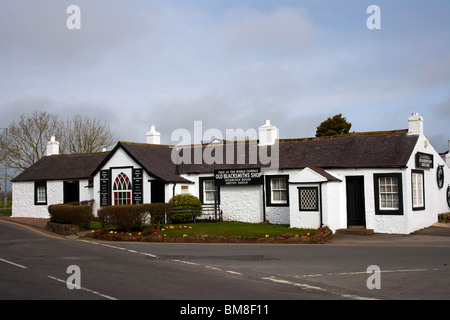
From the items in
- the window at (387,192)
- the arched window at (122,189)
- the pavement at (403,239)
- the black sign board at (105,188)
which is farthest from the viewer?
the black sign board at (105,188)

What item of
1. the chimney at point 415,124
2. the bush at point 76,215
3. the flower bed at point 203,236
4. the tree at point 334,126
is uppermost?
the tree at point 334,126

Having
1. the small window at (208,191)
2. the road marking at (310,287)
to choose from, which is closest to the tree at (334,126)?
the small window at (208,191)

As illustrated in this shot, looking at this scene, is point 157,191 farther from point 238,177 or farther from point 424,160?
point 424,160

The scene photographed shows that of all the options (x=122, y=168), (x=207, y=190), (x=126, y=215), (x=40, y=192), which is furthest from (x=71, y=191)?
(x=126, y=215)

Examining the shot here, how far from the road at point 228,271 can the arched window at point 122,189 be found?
30.8ft

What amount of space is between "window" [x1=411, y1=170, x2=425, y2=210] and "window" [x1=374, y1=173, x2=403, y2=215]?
1.05m

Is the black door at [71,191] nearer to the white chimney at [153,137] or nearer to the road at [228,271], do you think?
the white chimney at [153,137]

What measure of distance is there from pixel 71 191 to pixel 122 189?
637 centimetres

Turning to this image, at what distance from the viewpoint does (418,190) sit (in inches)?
906

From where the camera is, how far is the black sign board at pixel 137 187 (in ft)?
90.5

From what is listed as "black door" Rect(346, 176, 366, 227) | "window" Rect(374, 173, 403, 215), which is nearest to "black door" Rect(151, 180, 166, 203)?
"black door" Rect(346, 176, 366, 227)

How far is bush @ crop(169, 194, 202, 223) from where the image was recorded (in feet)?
84.3
